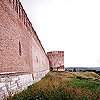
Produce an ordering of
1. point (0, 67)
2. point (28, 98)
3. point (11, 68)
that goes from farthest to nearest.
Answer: point (11, 68) → point (28, 98) → point (0, 67)

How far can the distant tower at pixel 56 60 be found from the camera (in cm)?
4778

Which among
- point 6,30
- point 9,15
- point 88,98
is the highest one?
point 9,15

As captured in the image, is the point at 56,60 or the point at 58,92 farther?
the point at 56,60

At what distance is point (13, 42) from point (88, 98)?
365 centimetres

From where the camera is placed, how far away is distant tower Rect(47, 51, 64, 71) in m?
47.8

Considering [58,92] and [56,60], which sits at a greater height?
[56,60]

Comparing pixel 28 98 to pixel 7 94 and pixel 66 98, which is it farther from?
pixel 66 98

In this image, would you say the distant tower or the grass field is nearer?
the grass field

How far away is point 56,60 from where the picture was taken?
157 ft

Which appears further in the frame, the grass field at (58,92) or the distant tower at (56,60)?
the distant tower at (56,60)

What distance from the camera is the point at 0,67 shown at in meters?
6.59

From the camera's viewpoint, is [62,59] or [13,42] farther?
[62,59]

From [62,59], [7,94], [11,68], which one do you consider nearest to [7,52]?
[11,68]

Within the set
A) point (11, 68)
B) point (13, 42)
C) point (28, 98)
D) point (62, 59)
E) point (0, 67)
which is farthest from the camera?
point (62, 59)
